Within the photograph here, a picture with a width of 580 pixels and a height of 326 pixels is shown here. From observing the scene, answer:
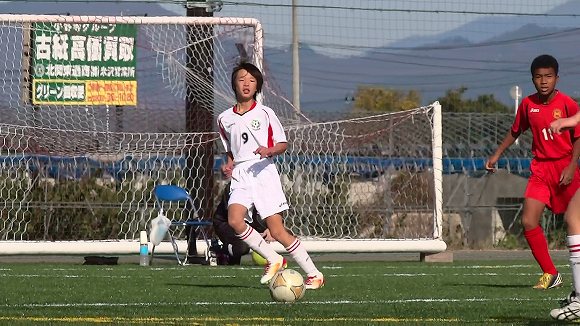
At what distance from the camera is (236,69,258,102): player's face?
11.3 meters

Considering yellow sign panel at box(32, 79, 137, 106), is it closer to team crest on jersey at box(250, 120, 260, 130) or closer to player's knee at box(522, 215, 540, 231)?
team crest on jersey at box(250, 120, 260, 130)

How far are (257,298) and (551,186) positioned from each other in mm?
2651

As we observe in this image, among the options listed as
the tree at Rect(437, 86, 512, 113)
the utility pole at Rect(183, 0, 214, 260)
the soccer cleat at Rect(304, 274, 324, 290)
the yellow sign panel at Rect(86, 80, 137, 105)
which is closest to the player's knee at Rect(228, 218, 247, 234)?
the soccer cleat at Rect(304, 274, 324, 290)

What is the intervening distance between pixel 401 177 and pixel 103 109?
465 cm

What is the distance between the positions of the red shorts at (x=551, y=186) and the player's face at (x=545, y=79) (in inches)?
23.4

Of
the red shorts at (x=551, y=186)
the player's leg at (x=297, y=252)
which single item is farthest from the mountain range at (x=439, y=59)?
the red shorts at (x=551, y=186)

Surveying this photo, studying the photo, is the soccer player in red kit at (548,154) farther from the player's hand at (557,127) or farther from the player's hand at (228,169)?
the player's hand at (557,127)

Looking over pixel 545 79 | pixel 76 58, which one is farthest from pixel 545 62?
pixel 76 58

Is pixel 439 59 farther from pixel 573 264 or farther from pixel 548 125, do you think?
pixel 573 264

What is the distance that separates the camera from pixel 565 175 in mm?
9789

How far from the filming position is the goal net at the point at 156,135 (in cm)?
1970

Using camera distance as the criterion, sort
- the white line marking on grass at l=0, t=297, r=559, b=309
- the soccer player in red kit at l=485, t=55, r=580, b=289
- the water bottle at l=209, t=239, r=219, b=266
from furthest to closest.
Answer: the water bottle at l=209, t=239, r=219, b=266 < the soccer player in red kit at l=485, t=55, r=580, b=289 < the white line marking on grass at l=0, t=297, r=559, b=309

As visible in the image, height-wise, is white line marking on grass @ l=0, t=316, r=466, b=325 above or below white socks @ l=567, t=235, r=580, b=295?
below

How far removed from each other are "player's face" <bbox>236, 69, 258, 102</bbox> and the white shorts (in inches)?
21.1
